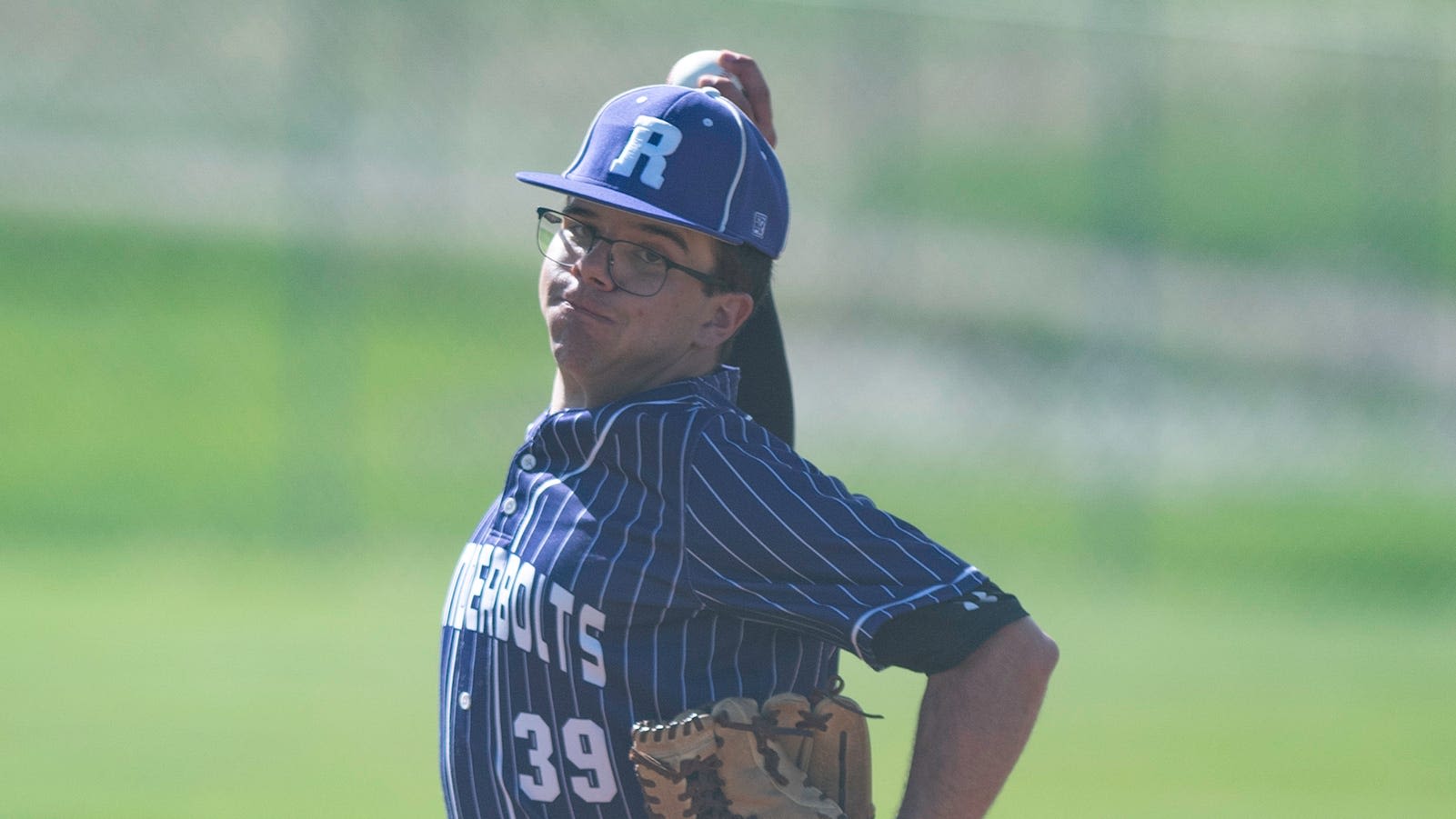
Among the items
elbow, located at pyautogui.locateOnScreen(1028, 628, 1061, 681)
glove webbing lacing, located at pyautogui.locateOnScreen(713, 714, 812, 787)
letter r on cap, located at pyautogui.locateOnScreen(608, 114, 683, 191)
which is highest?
letter r on cap, located at pyautogui.locateOnScreen(608, 114, 683, 191)

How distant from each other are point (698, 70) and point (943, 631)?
1.30 metres

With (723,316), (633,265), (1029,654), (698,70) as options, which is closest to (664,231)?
(633,265)

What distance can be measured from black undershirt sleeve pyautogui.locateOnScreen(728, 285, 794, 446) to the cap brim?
2.09 ft

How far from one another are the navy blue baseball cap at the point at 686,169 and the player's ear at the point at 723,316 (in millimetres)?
85

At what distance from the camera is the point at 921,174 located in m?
14.3

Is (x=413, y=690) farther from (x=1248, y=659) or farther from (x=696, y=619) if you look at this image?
(x=696, y=619)

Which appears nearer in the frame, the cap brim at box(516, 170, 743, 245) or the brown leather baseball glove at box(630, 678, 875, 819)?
the brown leather baseball glove at box(630, 678, 875, 819)

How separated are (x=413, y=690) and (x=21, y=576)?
3.10 m

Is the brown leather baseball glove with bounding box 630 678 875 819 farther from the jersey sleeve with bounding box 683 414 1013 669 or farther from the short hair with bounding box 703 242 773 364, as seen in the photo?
the short hair with bounding box 703 242 773 364

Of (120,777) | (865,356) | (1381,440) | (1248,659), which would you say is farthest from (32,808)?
(1381,440)

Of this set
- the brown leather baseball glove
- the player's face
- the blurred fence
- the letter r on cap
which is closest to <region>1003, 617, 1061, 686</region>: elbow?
the brown leather baseball glove

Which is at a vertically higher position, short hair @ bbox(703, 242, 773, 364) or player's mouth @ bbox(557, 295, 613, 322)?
short hair @ bbox(703, 242, 773, 364)

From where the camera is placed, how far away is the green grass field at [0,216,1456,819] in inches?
249

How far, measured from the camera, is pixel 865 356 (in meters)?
12.6
